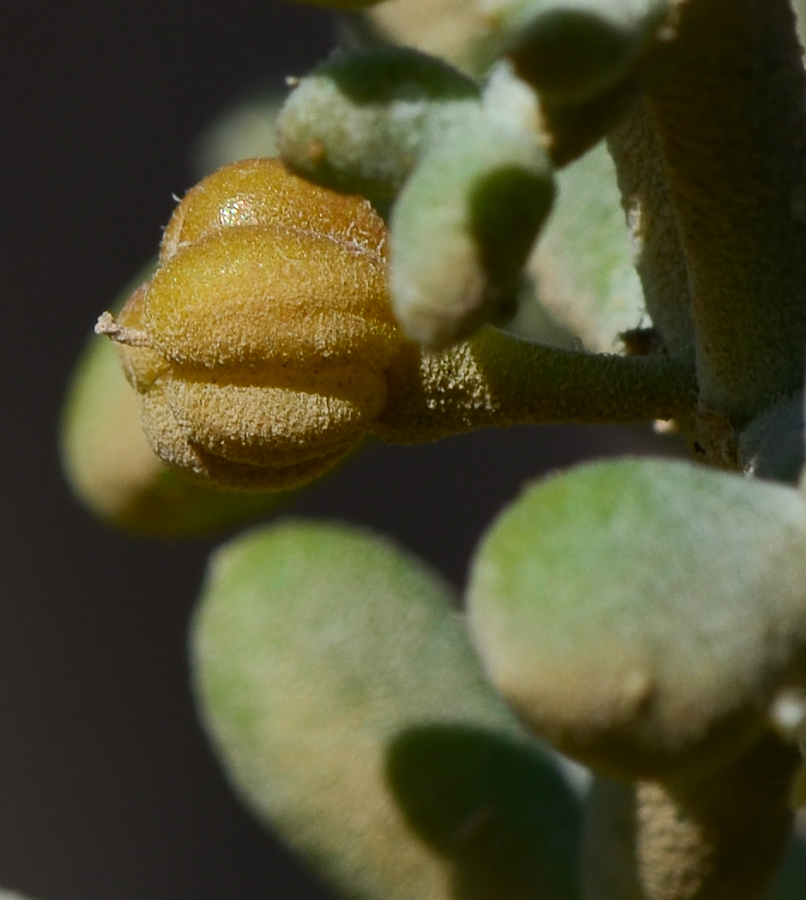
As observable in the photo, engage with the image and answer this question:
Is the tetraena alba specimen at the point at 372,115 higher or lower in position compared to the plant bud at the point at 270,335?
higher

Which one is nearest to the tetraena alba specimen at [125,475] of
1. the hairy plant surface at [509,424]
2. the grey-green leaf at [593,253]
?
the hairy plant surface at [509,424]

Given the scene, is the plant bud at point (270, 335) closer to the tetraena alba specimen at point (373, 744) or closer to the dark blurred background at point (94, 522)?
the tetraena alba specimen at point (373, 744)

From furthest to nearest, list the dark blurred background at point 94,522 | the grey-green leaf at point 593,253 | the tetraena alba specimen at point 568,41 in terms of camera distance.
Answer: the dark blurred background at point 94,522 < the grey-green leaf at point 593,253 < the tetraena alba specimen at point 568,41

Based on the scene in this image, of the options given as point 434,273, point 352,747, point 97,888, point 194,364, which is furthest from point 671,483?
point 97,888

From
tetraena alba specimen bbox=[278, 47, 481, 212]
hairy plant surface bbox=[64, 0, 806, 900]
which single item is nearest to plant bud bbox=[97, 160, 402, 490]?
hairy plant surface bbox=[64, 0, 806, 900]

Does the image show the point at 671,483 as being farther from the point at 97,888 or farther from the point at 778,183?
the point at 97,888
